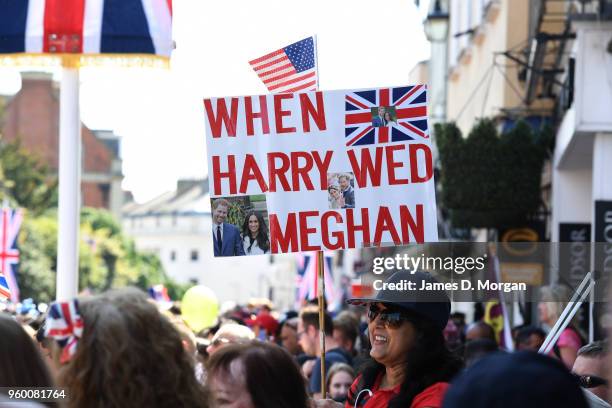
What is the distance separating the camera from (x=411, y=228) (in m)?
6.70

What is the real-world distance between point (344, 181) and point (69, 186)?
249 cm

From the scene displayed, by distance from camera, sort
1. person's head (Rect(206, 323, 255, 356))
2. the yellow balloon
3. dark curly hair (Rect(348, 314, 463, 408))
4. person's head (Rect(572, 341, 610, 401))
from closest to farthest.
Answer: dark curly hair (Rect(348, 314, 463, 408))
person's head (Rect(572, 341, 610, 401))
person's head (Rect(206, 323, 255, 356))
the yellow balloon

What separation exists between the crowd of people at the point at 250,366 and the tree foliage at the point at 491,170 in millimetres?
10547

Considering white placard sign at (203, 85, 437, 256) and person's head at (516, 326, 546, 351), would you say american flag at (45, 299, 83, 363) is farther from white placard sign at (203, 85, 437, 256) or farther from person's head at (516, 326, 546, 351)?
person's head at (516, 326, 546, 351)

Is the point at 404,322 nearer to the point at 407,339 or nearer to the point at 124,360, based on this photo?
the point at 407,339

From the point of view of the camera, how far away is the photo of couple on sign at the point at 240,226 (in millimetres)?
6734

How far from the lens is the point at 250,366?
4.62m

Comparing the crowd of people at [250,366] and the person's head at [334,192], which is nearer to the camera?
the crowd of people at [250,366]

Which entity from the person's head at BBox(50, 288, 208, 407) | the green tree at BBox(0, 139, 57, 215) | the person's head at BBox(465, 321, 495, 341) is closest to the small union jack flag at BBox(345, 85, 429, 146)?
the person's head at BBox(50, 288, 208, 407)

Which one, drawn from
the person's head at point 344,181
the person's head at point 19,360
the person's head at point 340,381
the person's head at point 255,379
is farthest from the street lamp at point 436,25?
the person's head at point 19,360

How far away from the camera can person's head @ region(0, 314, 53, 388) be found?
3.71 m

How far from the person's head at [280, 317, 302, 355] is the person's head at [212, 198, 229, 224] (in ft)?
18.7

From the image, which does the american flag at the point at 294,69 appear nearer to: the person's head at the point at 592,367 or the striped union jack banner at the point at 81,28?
the striped union jack banner at the point at 81,28

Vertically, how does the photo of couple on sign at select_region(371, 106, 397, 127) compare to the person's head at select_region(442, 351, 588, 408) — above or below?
above
